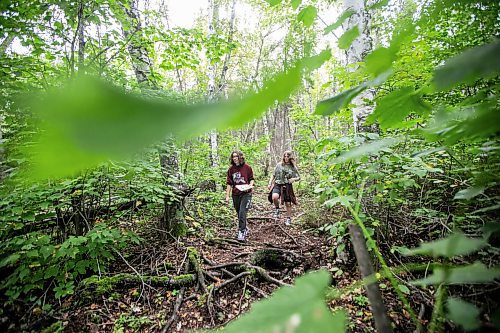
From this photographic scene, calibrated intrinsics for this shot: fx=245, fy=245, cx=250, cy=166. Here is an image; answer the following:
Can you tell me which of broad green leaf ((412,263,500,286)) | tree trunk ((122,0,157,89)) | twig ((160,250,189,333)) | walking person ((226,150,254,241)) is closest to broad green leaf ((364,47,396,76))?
broad green leaf ((412,263,500,286))

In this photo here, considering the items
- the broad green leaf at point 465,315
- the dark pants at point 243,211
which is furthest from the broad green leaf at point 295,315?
the dark pants at point 243,211

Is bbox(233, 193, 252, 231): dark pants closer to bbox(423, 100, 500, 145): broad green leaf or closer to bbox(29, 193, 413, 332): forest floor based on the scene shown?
bbox(29, 193, 413, 332): forest floor

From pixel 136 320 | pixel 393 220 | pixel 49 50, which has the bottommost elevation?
pixel 136 320

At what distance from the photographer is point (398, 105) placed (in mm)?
696

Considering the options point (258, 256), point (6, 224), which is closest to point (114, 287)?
point (6, 224)

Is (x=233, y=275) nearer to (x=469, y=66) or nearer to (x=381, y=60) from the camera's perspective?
(x=381, y=60)

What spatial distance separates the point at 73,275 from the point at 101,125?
11.6ft

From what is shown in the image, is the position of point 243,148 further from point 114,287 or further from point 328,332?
point 328,332

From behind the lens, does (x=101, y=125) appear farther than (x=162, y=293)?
No

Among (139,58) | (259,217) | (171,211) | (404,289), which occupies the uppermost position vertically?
(139,58)

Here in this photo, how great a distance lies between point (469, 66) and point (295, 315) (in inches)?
15.2

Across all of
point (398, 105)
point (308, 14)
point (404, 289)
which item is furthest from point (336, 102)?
point (404, 289)

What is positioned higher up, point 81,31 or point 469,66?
point 81,31

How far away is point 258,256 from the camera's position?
10.8 feet
